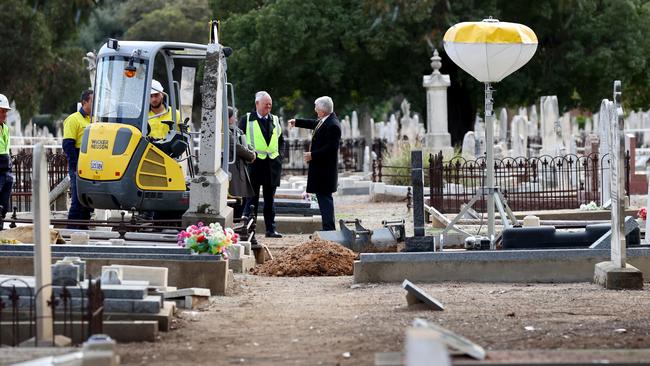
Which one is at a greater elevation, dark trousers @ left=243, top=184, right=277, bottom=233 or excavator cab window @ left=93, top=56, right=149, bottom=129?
excavator cab window @ left=93, top=56, right=149, bottom=129

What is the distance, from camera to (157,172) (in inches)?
726

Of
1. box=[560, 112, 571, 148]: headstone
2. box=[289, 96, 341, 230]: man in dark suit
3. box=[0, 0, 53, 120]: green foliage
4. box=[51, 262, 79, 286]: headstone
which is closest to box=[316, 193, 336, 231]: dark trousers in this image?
box=[289, 96, 341, 230]: man in dark suit

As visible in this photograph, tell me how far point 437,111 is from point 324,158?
1878 centimetres

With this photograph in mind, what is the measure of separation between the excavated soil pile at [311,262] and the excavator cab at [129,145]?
2473 mm

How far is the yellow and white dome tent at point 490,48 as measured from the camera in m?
16.6

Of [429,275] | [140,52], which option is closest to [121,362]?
[429,275]

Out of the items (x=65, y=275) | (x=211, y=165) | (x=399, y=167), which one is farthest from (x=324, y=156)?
(x=399, y=167)

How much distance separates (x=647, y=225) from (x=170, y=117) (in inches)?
251

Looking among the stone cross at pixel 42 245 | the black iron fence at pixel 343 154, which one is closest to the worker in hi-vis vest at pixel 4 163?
the stone cross at pixel 42 245

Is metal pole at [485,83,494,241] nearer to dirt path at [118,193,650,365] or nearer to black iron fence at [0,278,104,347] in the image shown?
dirt path at [118,193,650,365]

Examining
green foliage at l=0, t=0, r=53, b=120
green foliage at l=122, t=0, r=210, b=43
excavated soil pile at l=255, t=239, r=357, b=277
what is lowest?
excavated soil pile at l=255, t=239, r=357, b=277

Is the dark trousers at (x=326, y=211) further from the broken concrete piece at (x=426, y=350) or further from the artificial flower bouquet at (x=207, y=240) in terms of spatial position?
the broken concrete piece at (x=426, y=350)

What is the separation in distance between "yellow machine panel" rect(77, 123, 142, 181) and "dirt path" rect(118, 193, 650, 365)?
3536mm

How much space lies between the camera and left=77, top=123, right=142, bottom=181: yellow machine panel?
18.2 m
